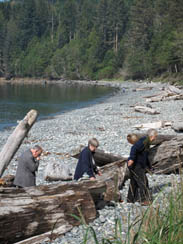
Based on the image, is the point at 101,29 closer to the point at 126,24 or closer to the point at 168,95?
the point at 126,24

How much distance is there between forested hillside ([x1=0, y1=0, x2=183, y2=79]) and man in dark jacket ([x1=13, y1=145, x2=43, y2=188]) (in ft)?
140

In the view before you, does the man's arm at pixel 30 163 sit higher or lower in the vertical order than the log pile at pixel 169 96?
higher

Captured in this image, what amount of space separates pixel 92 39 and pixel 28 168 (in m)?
122

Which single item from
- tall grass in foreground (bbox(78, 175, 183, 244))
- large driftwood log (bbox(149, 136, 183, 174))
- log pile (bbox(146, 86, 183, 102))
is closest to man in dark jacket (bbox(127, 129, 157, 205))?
large driftwood log (bbox(149, 136, 183, 174))

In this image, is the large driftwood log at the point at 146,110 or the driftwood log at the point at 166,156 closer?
the driftwood log at the point at 166,156

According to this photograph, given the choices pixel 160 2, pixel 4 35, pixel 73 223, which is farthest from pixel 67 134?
pixel 4 35

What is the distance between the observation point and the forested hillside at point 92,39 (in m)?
74.1

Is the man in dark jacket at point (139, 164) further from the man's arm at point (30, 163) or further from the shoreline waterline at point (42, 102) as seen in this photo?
the shoreline waterline at point (42, 102)

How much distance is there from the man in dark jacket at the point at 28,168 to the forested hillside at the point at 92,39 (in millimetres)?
42768

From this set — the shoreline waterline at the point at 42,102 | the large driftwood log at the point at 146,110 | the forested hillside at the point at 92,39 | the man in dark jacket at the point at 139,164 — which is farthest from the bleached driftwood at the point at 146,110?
the forested hillside at the point at 92,39

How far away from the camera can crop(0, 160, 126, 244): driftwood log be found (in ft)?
18.4

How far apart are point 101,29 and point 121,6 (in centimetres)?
995

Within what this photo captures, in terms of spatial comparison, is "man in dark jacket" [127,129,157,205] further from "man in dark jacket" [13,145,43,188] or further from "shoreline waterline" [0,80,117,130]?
"shoreline waterline" [0,80,117,130]

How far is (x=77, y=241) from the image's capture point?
5875 mm
